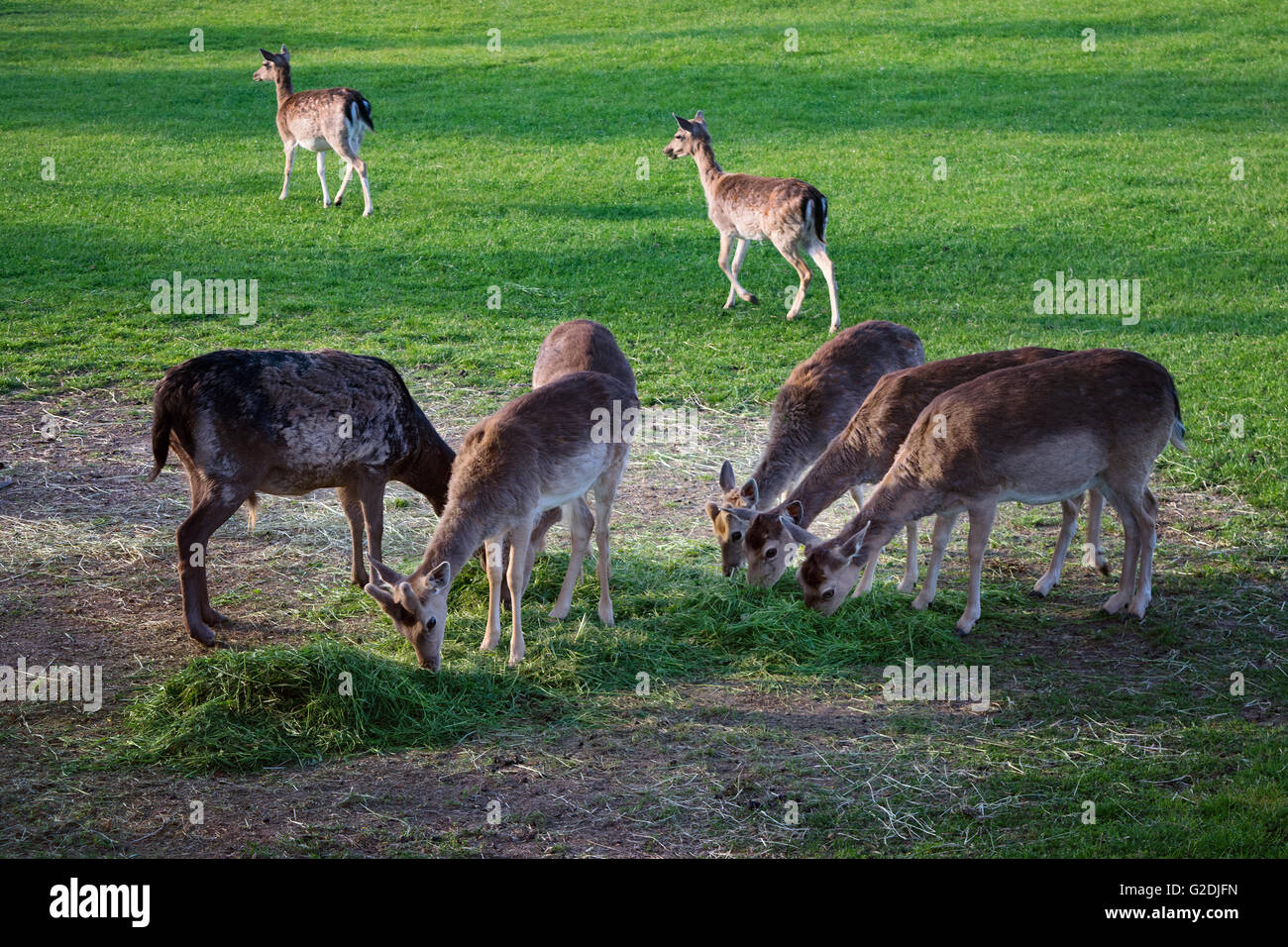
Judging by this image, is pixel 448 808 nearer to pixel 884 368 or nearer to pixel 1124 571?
pixel 1124 571

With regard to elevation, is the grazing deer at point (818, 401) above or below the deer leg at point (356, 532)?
Answer: above

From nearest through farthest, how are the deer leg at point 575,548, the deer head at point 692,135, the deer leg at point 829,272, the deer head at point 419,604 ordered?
the deer head at point 419,604, the deer leg at point 575,548, the deer leg at point 829,272, the deer head at point 692,135

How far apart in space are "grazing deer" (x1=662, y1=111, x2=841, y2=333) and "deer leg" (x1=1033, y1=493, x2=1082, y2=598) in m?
5.99

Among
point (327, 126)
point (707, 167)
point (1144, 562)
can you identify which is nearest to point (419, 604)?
point (1144, 562)

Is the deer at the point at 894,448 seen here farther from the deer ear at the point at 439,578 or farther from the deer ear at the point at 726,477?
the deer ear at the point at 439,578

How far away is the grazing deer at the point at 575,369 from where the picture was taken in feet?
26.6

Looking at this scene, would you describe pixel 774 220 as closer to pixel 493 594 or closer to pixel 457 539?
pixel 493 594

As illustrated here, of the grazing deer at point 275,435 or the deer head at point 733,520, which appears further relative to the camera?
the deer head at point 733,520

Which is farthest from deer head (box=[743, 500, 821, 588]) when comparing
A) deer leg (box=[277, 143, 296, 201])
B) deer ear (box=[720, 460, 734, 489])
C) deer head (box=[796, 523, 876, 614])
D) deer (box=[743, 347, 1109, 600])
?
deer leg (box=[277, 143, 296, 201])

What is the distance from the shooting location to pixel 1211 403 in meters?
11.5

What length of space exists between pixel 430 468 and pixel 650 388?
148 inches

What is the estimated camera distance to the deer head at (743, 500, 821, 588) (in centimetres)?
817

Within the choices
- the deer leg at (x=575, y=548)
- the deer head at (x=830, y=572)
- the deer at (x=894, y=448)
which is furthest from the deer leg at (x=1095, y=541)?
the deer leg at (x=575, y=548)

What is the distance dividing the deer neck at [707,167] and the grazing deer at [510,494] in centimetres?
854
